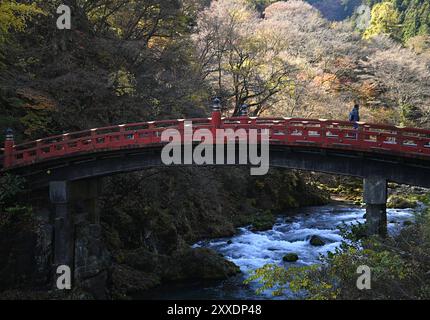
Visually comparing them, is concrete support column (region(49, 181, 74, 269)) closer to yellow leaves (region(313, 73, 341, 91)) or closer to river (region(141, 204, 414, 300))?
river (region(141, 204, 414, 300))

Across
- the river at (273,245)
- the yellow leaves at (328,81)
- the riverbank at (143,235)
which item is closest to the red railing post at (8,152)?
the riverbank at (143,235)

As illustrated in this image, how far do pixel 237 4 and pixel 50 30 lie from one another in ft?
56.8

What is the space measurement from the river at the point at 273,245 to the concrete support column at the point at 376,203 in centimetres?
88

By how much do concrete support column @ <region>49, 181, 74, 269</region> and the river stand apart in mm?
3926

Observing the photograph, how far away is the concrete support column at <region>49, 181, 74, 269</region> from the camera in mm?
20047

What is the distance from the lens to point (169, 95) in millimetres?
27812

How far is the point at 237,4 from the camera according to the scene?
127ft

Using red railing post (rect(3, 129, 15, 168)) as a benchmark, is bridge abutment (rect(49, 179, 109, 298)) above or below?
below

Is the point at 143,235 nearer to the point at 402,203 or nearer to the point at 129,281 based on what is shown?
the point at 129,281

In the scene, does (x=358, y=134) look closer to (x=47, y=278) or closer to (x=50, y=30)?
(x=47, y=278)

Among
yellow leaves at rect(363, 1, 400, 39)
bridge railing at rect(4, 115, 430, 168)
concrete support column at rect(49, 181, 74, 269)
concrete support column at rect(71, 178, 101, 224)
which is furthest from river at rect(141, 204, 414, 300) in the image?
yellow leaves at rect(363, 1, 400, 39)
